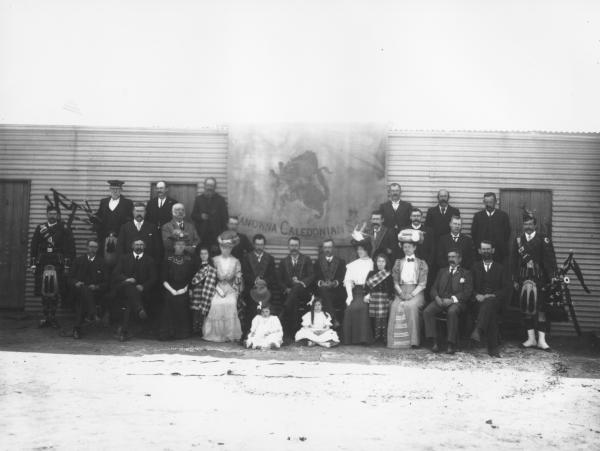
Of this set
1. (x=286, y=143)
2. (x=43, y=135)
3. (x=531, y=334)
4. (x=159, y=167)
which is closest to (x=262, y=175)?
(x=286, y=143)

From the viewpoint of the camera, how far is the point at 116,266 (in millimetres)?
9367

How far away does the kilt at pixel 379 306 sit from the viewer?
902 cm

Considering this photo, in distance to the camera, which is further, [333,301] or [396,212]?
[396,212]

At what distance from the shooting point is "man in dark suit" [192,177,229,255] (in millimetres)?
10016

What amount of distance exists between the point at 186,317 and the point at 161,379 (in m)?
2.51

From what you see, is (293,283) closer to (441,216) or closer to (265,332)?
(265,332)

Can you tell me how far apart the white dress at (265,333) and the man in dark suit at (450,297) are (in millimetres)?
2067

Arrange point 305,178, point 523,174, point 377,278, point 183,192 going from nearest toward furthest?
point 377,278, point 523,174, point 305,178, point 183,192

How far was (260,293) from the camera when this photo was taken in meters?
9.34

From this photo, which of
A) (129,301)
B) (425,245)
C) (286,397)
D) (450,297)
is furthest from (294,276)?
(286,397)

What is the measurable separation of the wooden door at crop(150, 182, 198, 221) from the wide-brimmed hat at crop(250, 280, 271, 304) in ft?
7.08

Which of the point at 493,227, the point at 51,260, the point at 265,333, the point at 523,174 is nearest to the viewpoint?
the point at 265,333

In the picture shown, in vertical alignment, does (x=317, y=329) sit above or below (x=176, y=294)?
below

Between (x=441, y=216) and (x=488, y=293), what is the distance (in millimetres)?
1527
